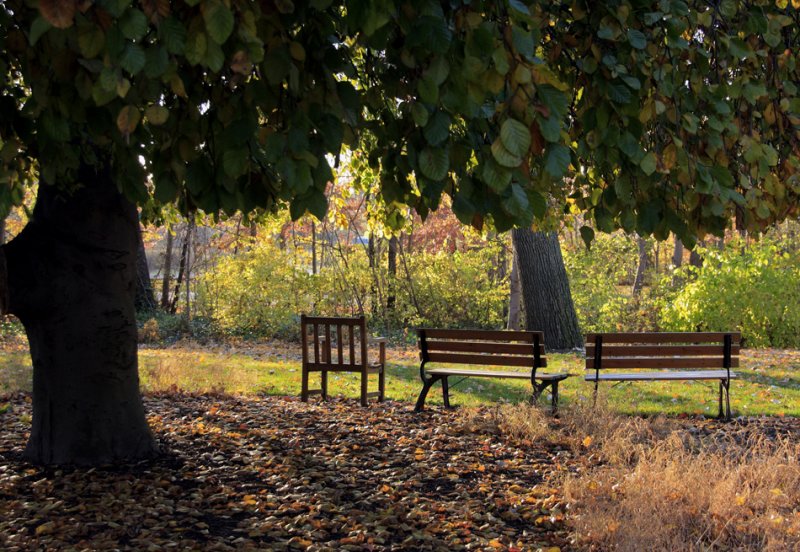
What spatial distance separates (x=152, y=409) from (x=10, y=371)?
11.0 feet

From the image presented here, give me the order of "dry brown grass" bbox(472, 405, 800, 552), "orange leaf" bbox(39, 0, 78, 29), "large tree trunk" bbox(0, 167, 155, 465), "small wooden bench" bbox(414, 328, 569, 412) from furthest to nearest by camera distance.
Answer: "small wooden bench" bbox(414, 328, 569, 412) < "large tree trunk" bbox(0, 167, 155, 465) < "dry brown grass" bbox(472, 405, 800, 552) < "orange leaf" bbox(39, 0, 78, 29)

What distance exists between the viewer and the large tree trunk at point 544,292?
13.9 metres

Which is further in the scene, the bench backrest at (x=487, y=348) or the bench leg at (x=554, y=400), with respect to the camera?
the bench backrest at (x=487, y=348)

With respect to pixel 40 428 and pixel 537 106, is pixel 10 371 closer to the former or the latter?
pixel 40 428

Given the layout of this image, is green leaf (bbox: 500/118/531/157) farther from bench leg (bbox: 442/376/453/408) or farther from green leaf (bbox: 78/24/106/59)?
bench leg (bbox: 442/376/453/408)

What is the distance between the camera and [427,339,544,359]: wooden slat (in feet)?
26.1

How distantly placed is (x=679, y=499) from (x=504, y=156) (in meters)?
2.97

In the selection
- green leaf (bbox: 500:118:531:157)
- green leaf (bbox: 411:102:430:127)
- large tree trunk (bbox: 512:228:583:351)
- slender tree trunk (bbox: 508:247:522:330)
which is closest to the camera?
green leaf (bbox: 500:118:531:157)

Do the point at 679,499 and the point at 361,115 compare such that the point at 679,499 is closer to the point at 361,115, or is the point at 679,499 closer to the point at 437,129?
the point at 361,115

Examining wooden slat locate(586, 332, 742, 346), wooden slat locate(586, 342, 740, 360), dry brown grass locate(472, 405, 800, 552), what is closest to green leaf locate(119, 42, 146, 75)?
dry brown grass locate(472, 405, 800, 552)

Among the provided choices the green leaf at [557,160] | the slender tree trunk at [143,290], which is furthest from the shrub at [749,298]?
the green leaf at [557,160]

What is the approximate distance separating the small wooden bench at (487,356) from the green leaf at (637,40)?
453 centimetres

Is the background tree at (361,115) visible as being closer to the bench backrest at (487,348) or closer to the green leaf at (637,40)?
the green leaf at (637,40)

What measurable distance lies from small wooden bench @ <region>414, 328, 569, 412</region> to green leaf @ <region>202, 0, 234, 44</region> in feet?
18.7
